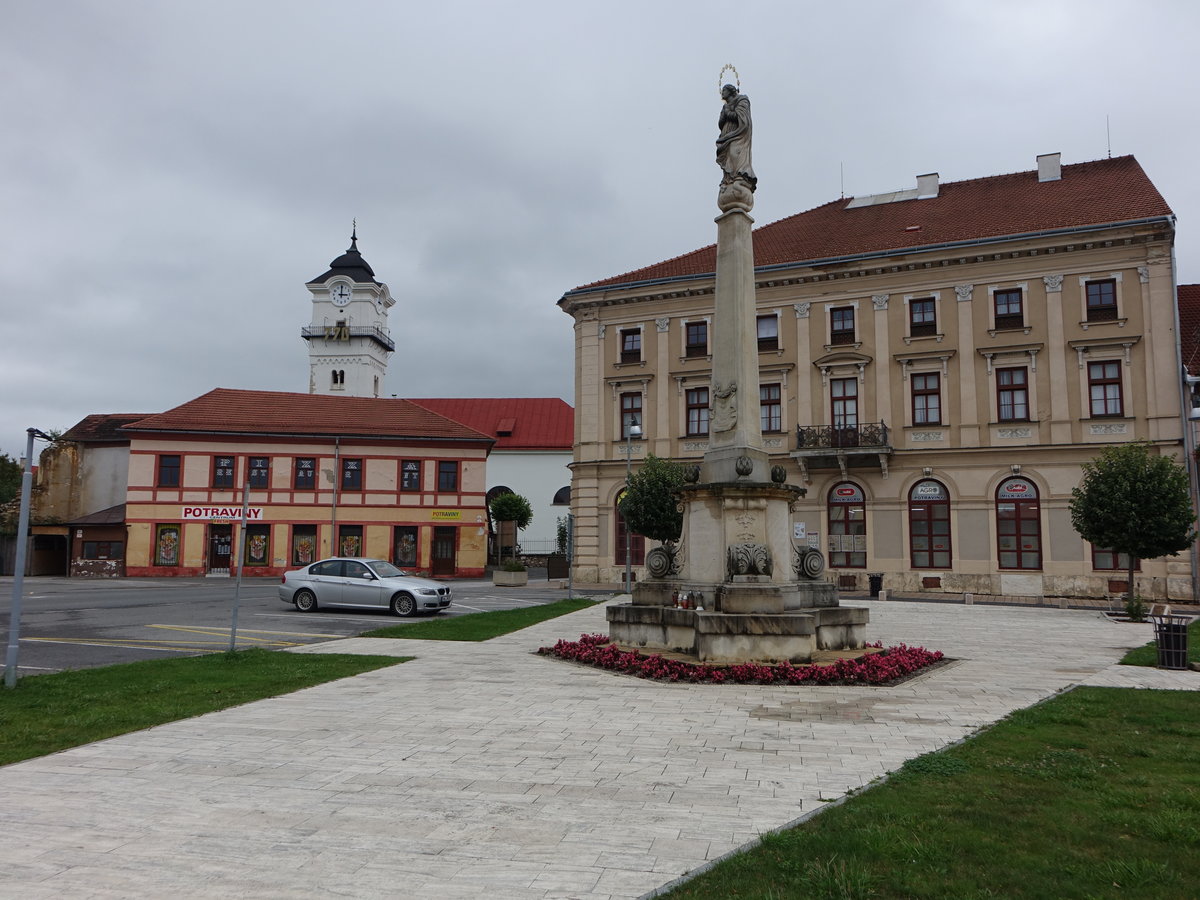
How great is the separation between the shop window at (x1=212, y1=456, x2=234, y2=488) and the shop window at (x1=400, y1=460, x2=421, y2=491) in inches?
320

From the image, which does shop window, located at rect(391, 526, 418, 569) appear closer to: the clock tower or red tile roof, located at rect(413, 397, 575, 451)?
red tile roof, located at rect(413, 397, 575, 451)

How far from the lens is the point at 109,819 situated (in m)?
5.16

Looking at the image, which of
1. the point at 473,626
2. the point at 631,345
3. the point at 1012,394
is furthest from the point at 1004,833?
the point at 631,345

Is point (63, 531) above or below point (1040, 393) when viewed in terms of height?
below

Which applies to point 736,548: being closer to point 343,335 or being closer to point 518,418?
point 518,418

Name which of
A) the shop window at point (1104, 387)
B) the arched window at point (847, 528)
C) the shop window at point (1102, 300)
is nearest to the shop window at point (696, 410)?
the arched window at point (847, 528)

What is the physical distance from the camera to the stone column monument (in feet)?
36.3

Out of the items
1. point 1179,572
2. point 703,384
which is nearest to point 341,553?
point 703,384

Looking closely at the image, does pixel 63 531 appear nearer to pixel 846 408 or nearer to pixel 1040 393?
pixel 846 408

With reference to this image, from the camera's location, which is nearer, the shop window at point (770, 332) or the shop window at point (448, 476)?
the shop window at point (770, 332)

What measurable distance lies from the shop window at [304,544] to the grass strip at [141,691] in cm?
2970

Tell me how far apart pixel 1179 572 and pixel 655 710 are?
86.7 feet

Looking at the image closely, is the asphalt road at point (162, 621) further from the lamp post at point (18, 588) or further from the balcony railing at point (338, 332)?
the balcony railing at point (338, 332)

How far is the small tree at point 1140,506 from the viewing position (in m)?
22.1
